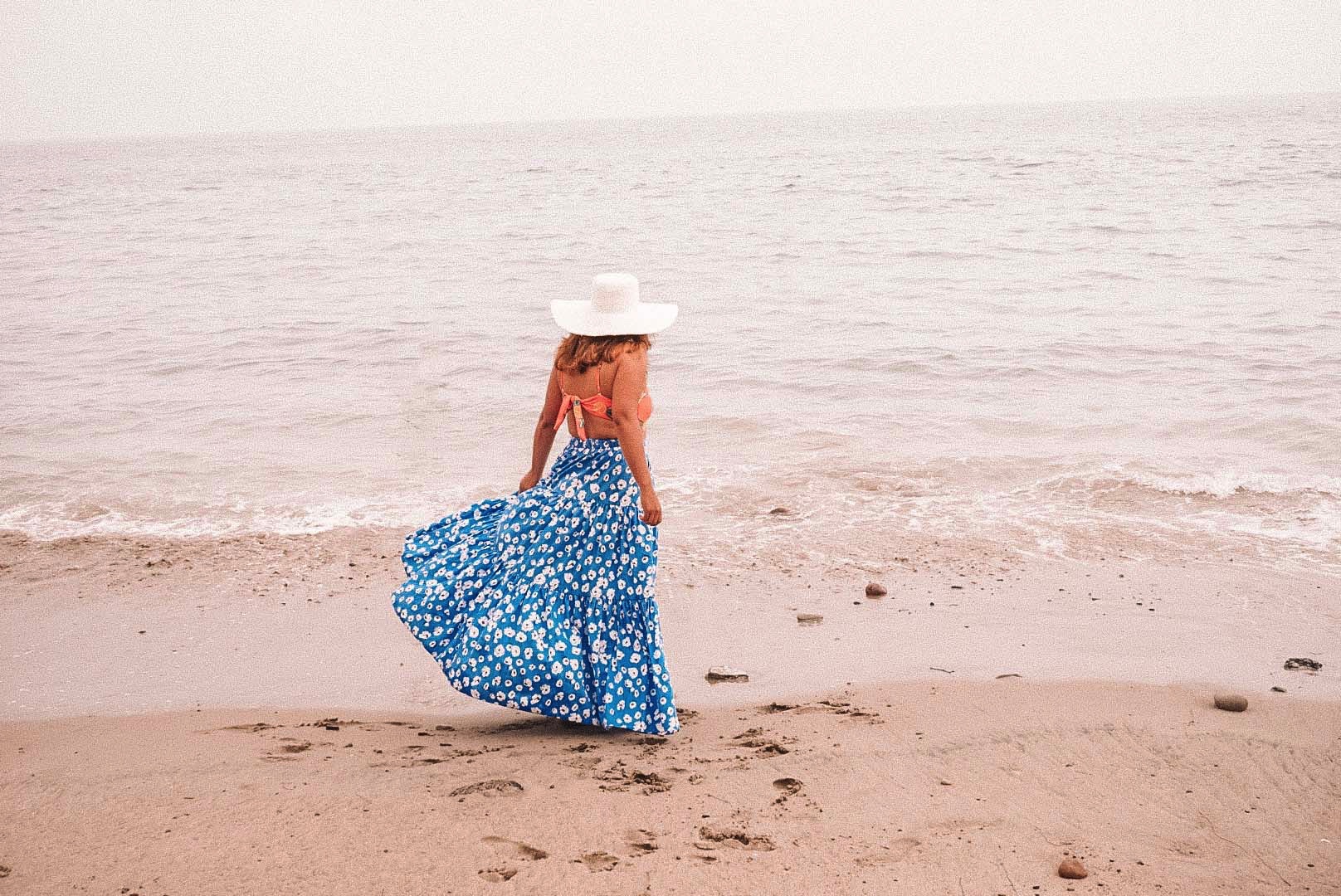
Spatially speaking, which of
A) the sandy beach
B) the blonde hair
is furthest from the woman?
the sandy beach

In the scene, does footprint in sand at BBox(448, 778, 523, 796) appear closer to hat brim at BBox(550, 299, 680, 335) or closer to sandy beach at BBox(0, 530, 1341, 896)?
sandy beach at BBox(0, 530, 1341, 896)

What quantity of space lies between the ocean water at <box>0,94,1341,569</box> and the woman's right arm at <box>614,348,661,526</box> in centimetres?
232

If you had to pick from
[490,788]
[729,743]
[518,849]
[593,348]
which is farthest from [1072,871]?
[593,348]

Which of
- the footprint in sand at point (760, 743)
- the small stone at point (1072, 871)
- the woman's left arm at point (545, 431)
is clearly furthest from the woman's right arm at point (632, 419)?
the small stone at point (1072, 871)

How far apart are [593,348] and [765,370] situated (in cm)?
751

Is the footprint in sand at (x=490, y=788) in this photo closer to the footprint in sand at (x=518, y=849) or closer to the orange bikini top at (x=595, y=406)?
the footprint in sand at (x=518, y=849)

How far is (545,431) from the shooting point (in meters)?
4.13

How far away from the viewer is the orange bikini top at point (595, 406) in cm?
384

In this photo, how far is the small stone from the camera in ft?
9.48

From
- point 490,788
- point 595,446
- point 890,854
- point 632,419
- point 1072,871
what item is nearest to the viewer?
point 1072,871

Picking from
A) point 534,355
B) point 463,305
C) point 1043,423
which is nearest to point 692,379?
point 534,355

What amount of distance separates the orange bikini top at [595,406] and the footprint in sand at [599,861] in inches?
56.9

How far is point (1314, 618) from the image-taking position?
4977 mm

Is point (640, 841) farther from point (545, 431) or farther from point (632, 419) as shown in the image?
point (545, 431)
